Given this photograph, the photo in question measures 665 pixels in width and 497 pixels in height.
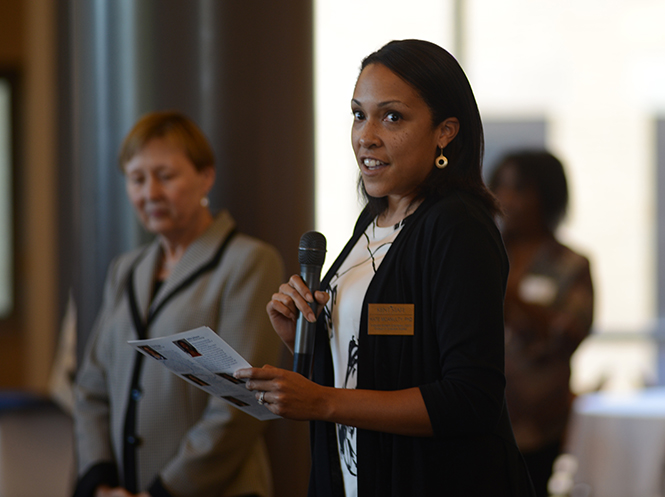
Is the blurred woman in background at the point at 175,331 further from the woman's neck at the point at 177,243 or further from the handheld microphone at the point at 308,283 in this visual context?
the handheld microphone at the point at 308,283

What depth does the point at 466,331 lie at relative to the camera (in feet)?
4.07

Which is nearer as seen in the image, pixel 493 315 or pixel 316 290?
pixel 493 315

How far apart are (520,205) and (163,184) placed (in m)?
1.60

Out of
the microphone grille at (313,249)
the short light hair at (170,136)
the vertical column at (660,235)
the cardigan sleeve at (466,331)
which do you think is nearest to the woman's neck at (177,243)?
the short light hair at (170,136)

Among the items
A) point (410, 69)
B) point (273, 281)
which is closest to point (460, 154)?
point (410, 69)

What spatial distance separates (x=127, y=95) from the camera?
2.93 m

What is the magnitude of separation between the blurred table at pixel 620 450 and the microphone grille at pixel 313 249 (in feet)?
9.71

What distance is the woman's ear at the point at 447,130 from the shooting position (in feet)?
4.46

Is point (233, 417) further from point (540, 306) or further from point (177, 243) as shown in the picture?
point (540, 306)

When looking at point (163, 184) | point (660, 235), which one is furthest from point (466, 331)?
point (660, 235)

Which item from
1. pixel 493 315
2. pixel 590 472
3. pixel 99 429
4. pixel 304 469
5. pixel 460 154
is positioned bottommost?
pixel 590 472

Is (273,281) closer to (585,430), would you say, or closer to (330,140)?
(585,430)

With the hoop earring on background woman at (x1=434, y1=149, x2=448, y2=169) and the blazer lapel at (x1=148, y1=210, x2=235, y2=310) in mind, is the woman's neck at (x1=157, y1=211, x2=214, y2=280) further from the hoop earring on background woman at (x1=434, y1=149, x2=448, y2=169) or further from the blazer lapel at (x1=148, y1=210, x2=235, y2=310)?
the hoop earring on background woman at (x1=434, y1=149, x2=448, y2=169)

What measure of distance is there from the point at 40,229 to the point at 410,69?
19.8 feet
